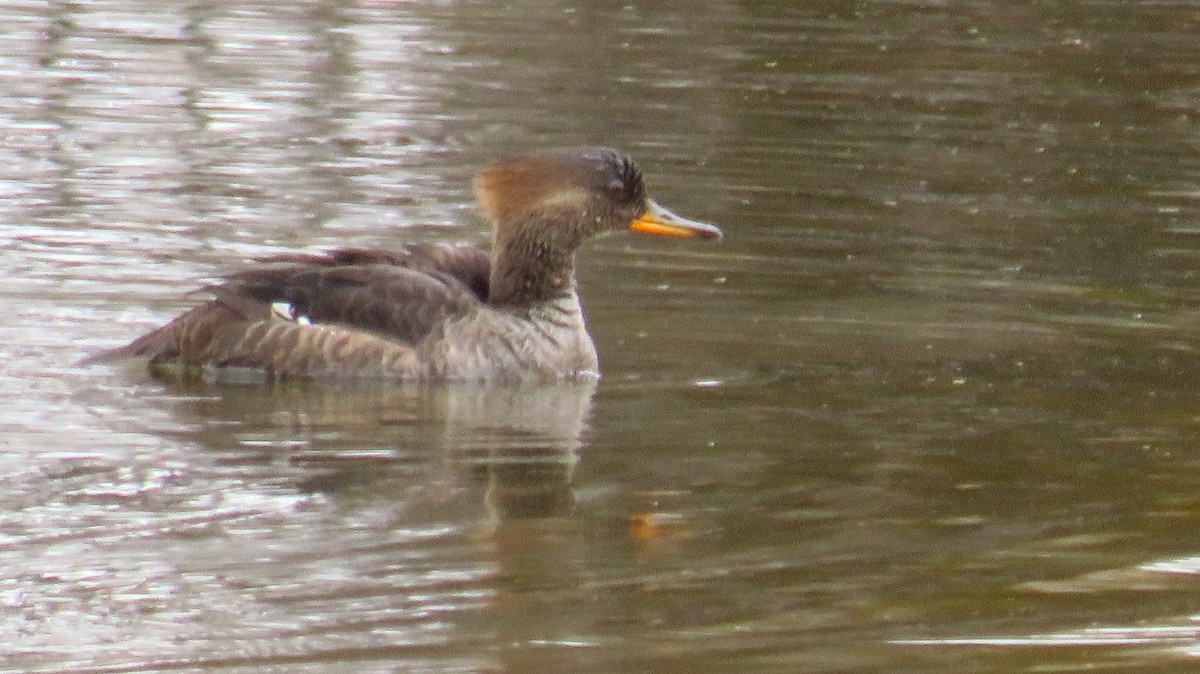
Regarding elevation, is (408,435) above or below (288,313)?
below

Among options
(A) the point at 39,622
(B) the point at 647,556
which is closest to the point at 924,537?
(B) the point at 647,556

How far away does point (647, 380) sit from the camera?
10031mm

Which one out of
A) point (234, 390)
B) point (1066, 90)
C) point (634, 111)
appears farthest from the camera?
point (1066, 90)

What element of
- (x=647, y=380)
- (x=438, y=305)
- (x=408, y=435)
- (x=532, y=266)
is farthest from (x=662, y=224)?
(x=408, y=435)

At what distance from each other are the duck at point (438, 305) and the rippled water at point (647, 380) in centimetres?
15

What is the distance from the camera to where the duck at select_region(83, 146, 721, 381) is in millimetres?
9883

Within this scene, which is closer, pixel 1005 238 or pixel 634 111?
pixel 1005 238

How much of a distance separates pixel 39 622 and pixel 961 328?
17.2ft

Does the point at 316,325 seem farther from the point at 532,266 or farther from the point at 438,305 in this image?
the point at 532,266

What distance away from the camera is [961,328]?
35.7 feet

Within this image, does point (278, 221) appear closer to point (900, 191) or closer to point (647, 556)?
point (900, 191)

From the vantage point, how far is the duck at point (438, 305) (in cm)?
988

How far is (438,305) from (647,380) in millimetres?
810

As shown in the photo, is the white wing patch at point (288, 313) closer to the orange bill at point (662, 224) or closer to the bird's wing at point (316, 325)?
the bird's wing at point (316, 325)
